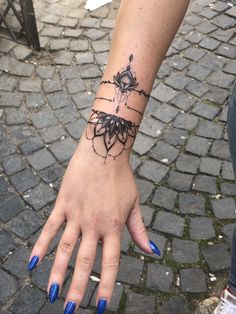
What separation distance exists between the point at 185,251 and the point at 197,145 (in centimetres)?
104

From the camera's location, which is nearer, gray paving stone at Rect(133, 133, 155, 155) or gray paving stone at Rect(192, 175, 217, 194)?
gray paving stone at Rect(192, 175, 217, 194)

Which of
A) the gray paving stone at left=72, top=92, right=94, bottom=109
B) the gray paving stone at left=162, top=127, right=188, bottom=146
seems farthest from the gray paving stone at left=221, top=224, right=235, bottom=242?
the gray paving stone at left=72, top=92, right=94, bottom=109

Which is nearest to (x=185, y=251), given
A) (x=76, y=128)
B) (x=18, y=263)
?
(x=18, y=263)

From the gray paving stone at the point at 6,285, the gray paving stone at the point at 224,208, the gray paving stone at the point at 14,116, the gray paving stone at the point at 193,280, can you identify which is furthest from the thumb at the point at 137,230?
the gray paving stone at the point at 14,116

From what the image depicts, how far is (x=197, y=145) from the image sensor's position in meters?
3.74

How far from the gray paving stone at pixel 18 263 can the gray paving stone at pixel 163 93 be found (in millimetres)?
1911

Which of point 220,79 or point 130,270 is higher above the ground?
point 220,79

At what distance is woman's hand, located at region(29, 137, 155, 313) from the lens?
139 centimetres

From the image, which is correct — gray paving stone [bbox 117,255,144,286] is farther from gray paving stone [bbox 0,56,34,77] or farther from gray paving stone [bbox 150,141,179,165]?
gray paving stone [bbox 0,56,34,77]

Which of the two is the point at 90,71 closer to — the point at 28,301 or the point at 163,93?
the point at 163,93

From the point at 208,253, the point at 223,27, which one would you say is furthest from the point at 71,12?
the point at 208,253

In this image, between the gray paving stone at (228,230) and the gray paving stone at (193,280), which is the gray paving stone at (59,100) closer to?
the gray paving stone at (228,230)

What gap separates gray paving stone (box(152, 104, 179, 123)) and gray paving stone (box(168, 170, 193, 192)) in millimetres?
609

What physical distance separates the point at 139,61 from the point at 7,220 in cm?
203
